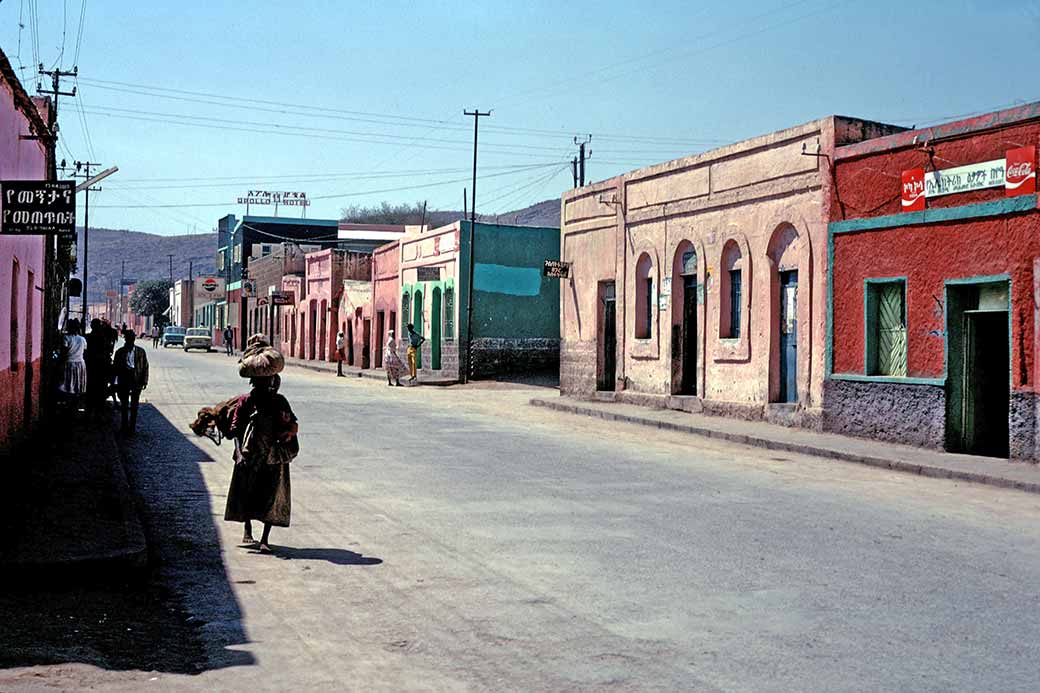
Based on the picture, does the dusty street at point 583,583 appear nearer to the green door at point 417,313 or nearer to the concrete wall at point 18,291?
the concrete wall at point 18,291

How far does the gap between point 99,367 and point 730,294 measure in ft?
40.0

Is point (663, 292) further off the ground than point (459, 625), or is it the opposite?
point (663, 292)

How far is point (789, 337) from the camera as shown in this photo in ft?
69.7

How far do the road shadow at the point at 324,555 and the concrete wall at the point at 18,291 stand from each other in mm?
6007

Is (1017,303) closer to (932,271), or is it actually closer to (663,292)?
(932,271)

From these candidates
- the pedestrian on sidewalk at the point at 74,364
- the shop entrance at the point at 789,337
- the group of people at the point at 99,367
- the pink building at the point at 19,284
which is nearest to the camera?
the pink building at the point at 19,284

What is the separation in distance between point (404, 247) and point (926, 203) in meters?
32.7

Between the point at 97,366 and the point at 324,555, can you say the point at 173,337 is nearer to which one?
the point at 97,366

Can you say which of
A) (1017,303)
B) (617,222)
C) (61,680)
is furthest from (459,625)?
(617,222)

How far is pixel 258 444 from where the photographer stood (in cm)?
841

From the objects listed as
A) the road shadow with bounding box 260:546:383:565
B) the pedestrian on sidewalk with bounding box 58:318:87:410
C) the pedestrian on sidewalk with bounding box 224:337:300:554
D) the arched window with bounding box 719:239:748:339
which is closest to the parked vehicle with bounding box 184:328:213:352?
the pedestrian on sidewalk with bounding box 58:318:87:410

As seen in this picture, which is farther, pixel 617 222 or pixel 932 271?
pixel 617 222

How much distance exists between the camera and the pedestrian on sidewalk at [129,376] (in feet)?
58.2

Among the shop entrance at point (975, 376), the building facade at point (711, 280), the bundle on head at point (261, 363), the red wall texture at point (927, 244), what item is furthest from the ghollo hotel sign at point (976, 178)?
the bundle on head at point (261, 363)
